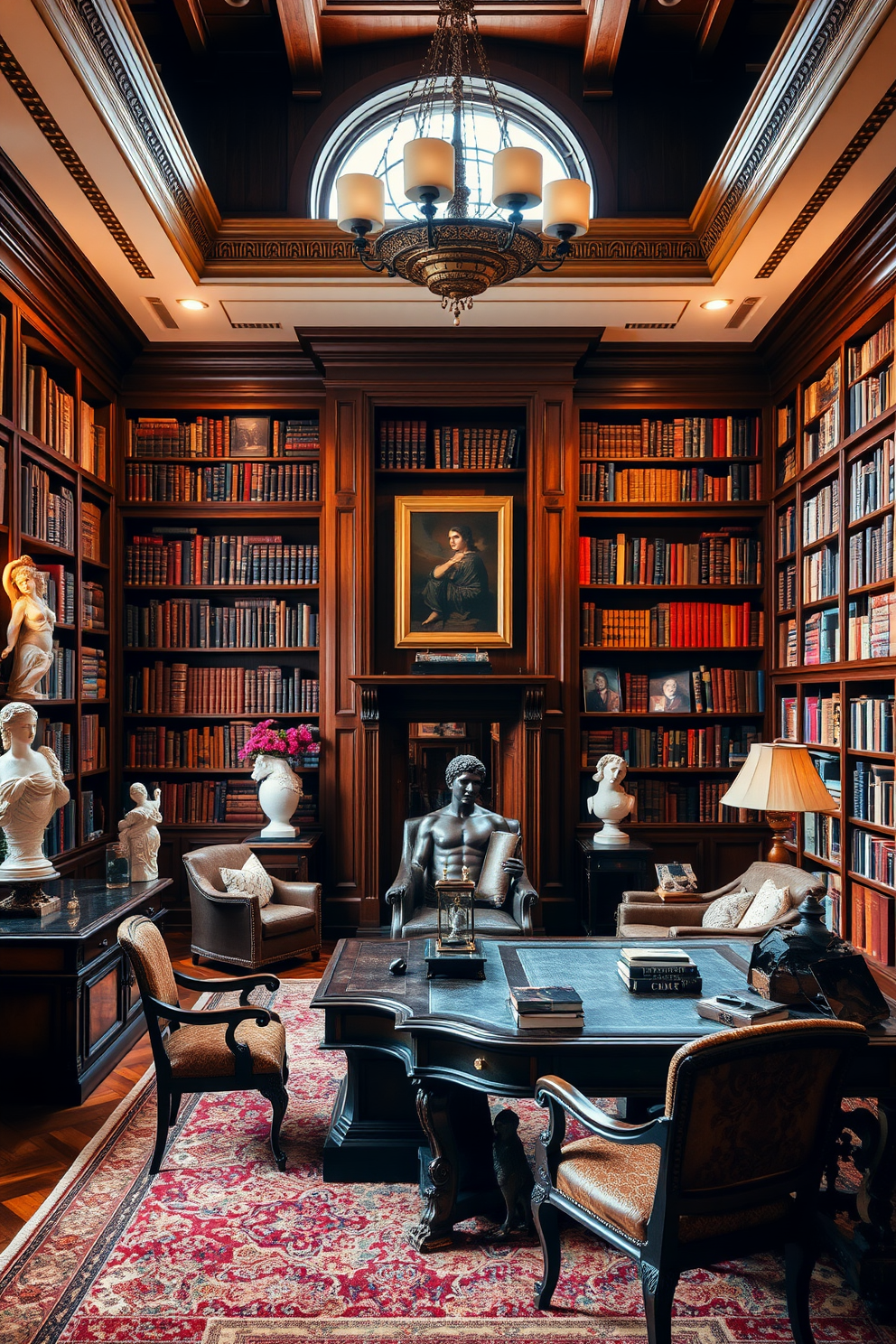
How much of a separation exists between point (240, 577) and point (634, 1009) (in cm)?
462

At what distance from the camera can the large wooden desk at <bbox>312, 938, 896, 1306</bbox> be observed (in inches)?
102

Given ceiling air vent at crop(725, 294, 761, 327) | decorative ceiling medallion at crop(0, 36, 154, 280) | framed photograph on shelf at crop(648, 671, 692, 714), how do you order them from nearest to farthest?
decorative ceiling medallion at crop(0, 36, 154, 280)
ceiling air vent at crop(725, 294, 761, 327)
framed photograph on shelf at crop(648, 671, 692, 714)

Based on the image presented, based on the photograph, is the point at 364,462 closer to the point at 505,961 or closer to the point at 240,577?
the point at 240,577

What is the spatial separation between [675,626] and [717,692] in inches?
22.0

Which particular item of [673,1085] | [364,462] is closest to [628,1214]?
[673,1085]

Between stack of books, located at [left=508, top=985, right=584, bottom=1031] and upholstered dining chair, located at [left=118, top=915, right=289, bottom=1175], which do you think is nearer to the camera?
stack of books, located at [left=508, top=985, right=584, bottom=1031]

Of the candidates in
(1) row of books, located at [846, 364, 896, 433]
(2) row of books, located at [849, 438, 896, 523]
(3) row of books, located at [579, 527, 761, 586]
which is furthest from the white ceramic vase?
(1) row of books, located at [846, 364, 896, 433]

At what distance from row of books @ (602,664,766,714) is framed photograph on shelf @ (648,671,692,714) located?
3cm

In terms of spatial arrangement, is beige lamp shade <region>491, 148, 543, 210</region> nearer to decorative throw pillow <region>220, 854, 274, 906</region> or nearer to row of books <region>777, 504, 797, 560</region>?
row of books <region>777, 504, 797, 560</region>

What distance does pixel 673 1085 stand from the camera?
77.2 inches

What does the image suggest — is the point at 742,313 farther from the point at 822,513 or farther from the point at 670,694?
the point at 670,694

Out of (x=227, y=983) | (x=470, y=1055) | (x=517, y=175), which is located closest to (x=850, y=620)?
(x=517, y=175)

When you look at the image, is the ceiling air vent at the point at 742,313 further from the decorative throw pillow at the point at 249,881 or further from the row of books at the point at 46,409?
the decorative throw pillow at the point at 249,881

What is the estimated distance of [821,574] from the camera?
558cm
